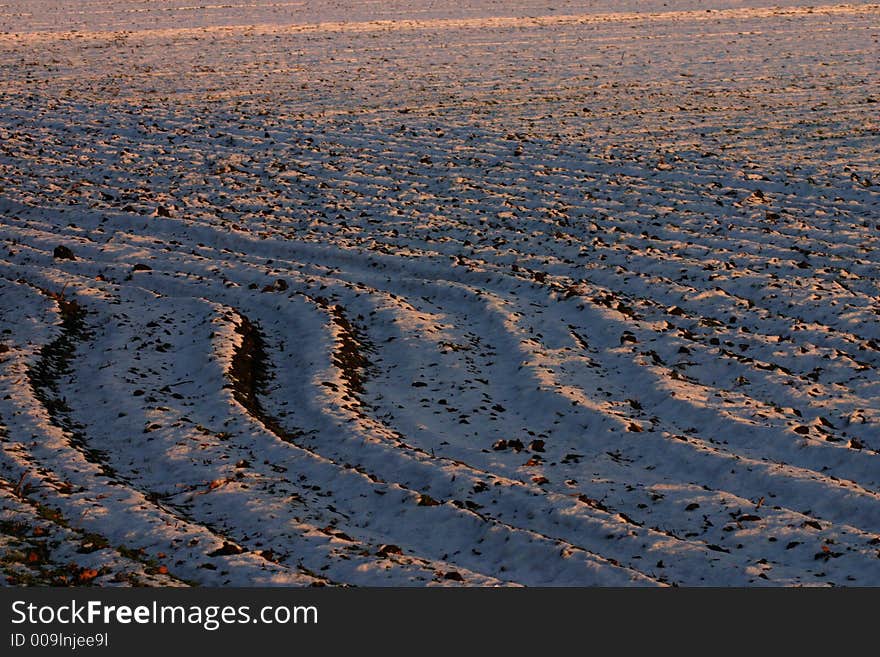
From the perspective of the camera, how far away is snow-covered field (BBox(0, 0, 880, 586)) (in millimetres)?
8469

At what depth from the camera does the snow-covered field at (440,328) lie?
8469 mm

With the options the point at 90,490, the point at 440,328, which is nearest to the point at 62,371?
the point at 90,490

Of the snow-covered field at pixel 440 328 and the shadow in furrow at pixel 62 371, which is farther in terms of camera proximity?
the shadow in furrow at pixel 62 371

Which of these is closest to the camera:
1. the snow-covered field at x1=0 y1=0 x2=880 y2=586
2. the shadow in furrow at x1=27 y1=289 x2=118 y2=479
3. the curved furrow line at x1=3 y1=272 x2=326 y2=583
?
the curved furrow line at x1=3 y1=272 x2=326 y2=583

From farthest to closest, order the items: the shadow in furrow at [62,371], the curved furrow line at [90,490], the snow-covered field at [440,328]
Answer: the shadow in furrow at [62,371]
the snow-covered field at [440,328]
the curved furrow line at [90,490]

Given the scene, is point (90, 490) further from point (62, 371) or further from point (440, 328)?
point (440, 328)

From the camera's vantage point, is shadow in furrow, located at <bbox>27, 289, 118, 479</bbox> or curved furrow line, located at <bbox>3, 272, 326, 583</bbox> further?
shadow in furrow, located at <bbox>27, 289, 118, 479</bbox>

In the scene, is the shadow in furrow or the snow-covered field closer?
the snow-covered field

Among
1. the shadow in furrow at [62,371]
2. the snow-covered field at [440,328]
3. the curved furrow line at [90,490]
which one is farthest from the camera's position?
the shadow in furrow at [62,371]

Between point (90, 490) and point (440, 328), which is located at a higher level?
point (440, 328)

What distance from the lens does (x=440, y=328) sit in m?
13.0

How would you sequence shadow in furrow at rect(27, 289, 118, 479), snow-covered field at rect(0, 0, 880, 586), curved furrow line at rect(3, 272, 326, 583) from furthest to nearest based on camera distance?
1. shadow in furrow at rect(27, 289, 118, 479)
2. snow-covered field at rect(0, 0, 880, 586)
3. curved furrow line at rect(3, 272, 326, 583)

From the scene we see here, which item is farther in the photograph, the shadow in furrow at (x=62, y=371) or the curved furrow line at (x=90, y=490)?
the shadow in furrow at (x=62, y=371)

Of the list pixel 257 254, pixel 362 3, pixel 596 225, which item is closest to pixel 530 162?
pixel 596 225
